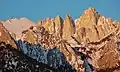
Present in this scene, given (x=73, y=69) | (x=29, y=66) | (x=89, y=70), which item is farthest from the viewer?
(x=89, y=70)

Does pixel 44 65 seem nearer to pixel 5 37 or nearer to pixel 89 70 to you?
pixel 5 37

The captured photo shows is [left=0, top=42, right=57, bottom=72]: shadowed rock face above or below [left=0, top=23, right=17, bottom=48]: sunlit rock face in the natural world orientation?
below

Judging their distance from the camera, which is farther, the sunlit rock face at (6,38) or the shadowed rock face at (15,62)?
the sunlit rock face at (6,38)

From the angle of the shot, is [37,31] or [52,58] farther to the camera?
[37,31]

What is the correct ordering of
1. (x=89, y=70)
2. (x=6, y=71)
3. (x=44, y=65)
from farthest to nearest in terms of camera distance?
1. (x=89, y=70)
2. (x=44, y=65)
3. (x=6, y=71)

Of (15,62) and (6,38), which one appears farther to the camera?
(6,38)

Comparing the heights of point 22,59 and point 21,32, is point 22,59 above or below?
below

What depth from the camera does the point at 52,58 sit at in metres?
182

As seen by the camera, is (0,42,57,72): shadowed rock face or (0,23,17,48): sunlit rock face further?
(0,23,17,48): sunlit rock face

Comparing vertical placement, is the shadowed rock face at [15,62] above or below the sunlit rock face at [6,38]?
below

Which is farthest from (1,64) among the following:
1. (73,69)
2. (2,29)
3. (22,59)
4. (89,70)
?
(89,70)

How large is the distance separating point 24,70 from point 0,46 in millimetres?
9194

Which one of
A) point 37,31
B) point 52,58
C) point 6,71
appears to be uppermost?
point 37,31

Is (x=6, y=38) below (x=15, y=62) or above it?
above
